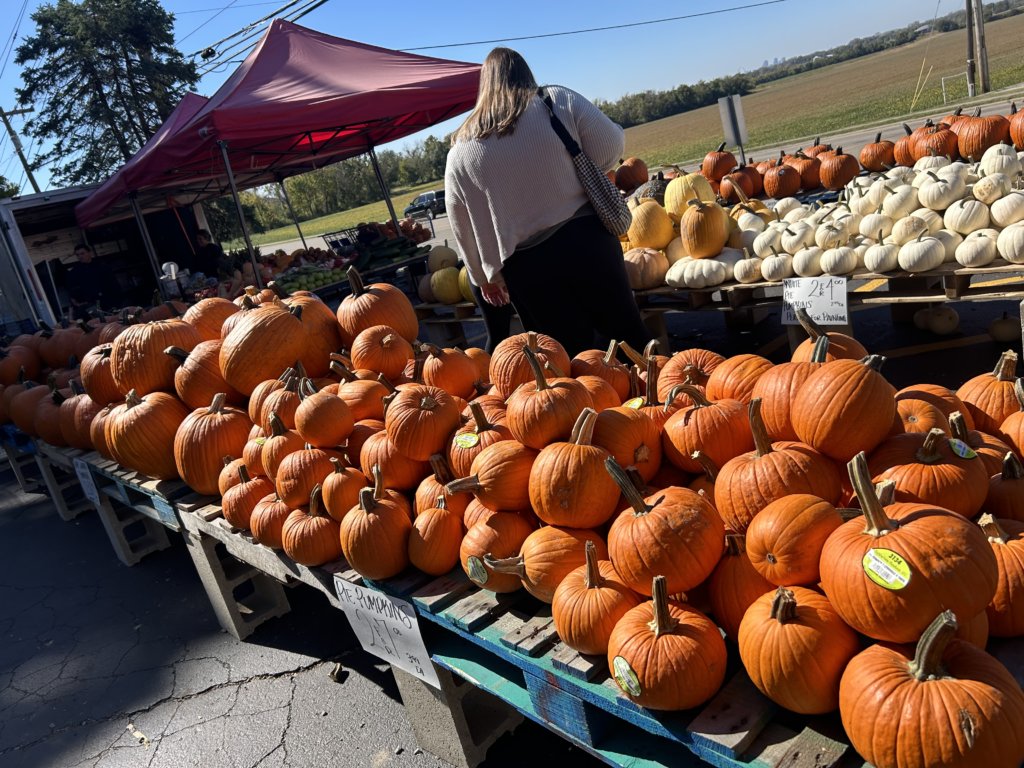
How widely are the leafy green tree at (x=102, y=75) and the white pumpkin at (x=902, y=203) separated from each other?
29.4 metres

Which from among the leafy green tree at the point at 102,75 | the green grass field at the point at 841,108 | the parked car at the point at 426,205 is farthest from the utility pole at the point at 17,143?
the parked car at the point at 426,205

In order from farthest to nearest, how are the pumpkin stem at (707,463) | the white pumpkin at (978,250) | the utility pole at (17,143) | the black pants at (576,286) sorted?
the utility pole at (17,143)
the white pumpkin at (978,250)
the black pants at (576,286)
the pumpkin stem at (707,463)

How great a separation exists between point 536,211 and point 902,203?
2.60m

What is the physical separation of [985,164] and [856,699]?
471 cm

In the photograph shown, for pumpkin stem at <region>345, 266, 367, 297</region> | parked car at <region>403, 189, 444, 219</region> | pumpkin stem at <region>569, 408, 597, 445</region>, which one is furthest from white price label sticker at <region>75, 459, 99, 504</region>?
parked car at <region>403, 189, 444, 219</region>

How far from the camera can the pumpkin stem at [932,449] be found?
1646 millimetres

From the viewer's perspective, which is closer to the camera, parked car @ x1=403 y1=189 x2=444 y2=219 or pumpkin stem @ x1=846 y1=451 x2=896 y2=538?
pumpkin stem @ x1=846 y1=451 x2=896 y2=538

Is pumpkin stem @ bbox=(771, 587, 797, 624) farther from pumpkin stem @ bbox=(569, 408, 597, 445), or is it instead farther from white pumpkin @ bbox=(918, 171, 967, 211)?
white pumpkin @ bbox=(918, 171, 967, 211)

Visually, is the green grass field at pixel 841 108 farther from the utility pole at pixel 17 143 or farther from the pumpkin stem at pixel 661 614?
the pumpkin stem at pixel 661 614

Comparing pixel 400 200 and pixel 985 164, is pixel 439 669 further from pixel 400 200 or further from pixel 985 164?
pixel 400 200

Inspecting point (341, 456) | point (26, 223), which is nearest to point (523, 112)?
point (341, 456)

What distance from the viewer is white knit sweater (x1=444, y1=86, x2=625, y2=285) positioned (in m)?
3.43

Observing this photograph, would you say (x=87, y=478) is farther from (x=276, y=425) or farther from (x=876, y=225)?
(x=876, y=225)

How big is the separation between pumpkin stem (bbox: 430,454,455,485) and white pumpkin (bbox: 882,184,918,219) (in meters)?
3.68
